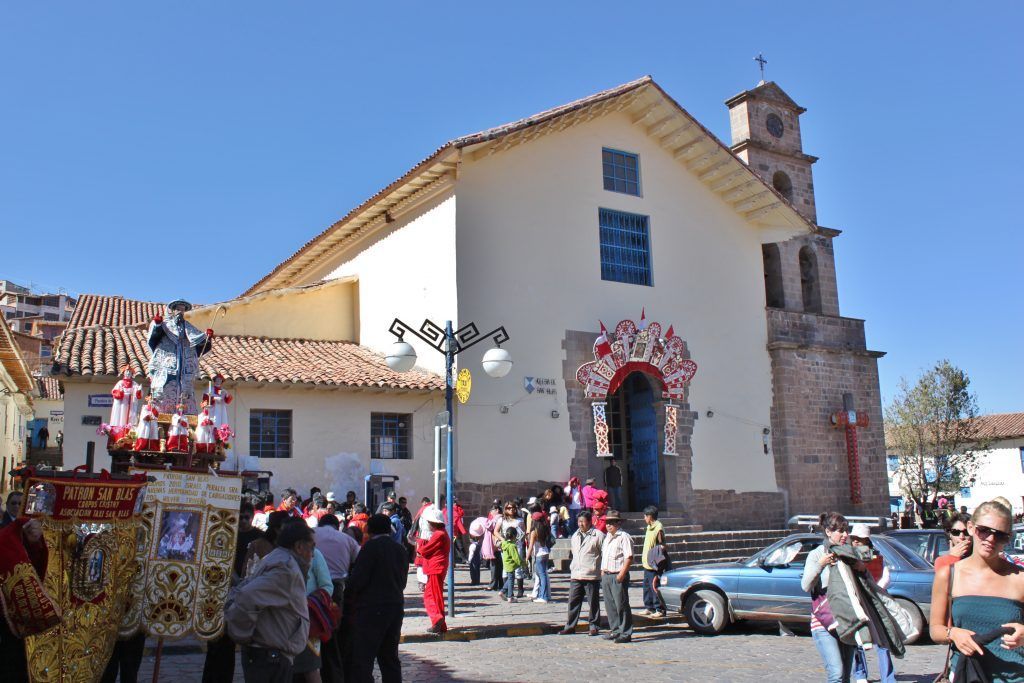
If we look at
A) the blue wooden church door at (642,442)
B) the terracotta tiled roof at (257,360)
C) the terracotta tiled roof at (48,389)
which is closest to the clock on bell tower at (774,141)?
the blue wooden church door at (642,442)

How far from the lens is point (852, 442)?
23688 millimetres

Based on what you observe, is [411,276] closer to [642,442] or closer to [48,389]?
[642,442]

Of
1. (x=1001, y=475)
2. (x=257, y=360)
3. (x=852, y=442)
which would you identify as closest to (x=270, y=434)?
(x=257, y=360)

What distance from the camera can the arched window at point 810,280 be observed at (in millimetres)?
25202

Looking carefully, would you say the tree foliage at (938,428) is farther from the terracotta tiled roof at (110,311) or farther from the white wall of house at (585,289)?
the terracotta tiled roof at (110,311)

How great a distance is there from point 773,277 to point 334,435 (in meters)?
12.8

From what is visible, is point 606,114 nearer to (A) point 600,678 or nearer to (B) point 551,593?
(B) point 551,593

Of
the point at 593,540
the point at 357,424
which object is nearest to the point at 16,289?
the point at 357,424

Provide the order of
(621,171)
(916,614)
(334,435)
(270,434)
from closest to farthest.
Answer: 1. (916,614)
2. (270,434)
3. (334,435)
4. (621,171)

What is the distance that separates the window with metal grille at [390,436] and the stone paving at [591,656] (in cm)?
602

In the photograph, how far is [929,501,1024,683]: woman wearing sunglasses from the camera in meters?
4.42

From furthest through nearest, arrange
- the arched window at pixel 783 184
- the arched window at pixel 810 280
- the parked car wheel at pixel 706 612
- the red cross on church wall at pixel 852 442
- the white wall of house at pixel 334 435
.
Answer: the arched window at pixel 783 184
the arched window at pixel 810 280
the red cross on church wall at pixel 852 442
the white wall of house at pixel 334 435
the parked car wheel at pixel 706 612

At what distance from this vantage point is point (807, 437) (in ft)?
76.5

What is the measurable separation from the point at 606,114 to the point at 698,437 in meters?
7.78
